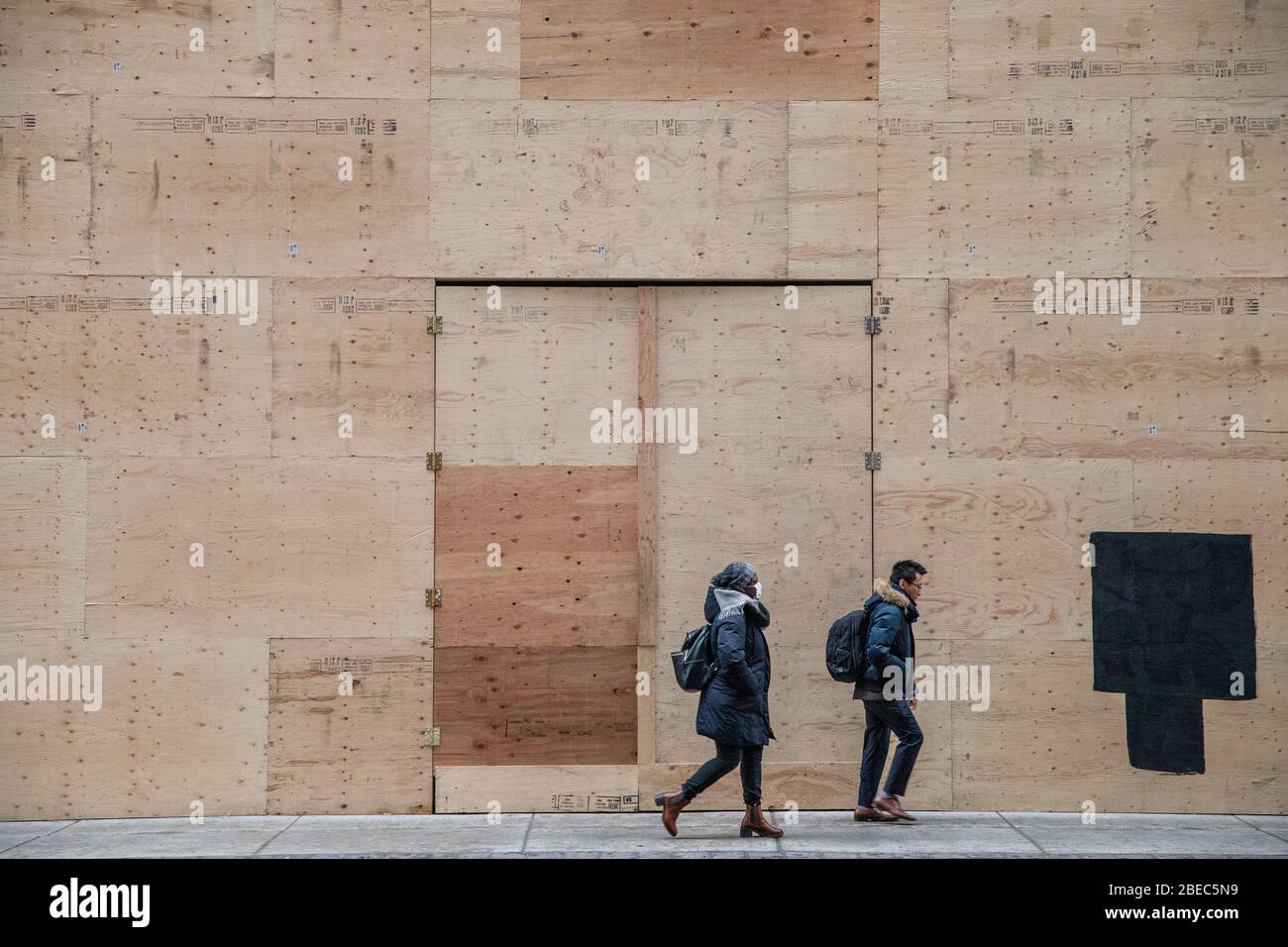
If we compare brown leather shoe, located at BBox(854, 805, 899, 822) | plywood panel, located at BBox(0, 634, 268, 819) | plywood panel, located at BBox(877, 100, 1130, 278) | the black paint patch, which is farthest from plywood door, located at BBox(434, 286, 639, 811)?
the black paint patch

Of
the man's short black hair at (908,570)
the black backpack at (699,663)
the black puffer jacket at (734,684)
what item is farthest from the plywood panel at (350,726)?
the man's short black hair at (908,570)

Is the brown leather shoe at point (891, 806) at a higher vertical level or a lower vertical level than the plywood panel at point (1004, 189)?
lower

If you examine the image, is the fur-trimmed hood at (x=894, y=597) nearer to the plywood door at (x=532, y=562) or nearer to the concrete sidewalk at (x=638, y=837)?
the concrete sidewalk at (x=638, y=837)

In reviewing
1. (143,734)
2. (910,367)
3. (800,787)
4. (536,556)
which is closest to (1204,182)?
(910,367)

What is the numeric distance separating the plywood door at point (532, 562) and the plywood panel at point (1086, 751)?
2.85m

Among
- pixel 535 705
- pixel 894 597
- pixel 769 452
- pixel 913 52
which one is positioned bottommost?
pixel 535 705

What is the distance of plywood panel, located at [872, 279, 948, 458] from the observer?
1067 cm

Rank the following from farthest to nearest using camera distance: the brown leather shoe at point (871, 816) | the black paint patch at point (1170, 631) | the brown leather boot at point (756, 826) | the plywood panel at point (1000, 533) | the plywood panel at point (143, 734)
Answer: the plywood panel at point (1000, 533), the black paint patch at point (1170, 631), the plywood panel at point (143, 734), the brown leather shoe at point (871, 816), the brown leather boot at point (756, 826)

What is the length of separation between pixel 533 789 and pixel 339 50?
A: 6.23 m

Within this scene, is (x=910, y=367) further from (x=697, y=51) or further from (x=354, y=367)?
(x=354, y=367)

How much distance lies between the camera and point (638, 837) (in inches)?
379

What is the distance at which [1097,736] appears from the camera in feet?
34.5

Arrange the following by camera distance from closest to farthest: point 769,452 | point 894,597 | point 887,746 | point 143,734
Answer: point 894,597
point 887,746
point 143,734
point 769,452

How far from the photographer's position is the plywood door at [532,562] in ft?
34.6
